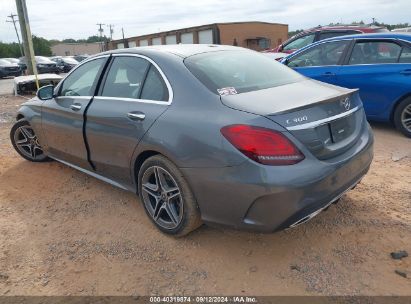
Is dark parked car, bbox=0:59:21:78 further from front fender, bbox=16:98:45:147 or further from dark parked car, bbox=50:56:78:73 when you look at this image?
front fender, bbox=16:98:45:147

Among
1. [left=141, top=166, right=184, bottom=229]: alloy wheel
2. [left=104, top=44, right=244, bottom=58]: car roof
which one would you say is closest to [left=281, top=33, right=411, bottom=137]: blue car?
[left=104, top=44, right=244, bottom=58]: car roof

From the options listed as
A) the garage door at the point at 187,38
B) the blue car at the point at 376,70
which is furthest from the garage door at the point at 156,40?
the blue car at the point at 376,70

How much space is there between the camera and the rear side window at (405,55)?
5.76 metres

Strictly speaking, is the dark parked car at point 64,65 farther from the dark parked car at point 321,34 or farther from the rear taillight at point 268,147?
the rear taillight at point 268,147

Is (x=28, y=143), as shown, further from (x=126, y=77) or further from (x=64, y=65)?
(x=64, y=65)

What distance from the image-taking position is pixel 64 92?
448cm

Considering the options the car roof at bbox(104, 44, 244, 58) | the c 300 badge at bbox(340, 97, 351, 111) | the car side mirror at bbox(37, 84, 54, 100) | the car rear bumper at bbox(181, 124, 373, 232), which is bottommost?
the car rear bumper at bbox(181, 124, 373, 232)

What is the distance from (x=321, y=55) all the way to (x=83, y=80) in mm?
4295

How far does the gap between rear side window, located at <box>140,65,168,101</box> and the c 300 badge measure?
1.38 m

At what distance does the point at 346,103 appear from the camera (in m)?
3.11

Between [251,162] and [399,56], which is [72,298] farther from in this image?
[399,56]

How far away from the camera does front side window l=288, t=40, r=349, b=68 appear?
655 centimetres

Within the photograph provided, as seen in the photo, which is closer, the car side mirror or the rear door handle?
the car side mirror

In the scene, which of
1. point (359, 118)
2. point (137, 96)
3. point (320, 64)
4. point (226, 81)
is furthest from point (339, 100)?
point (320, 64)
